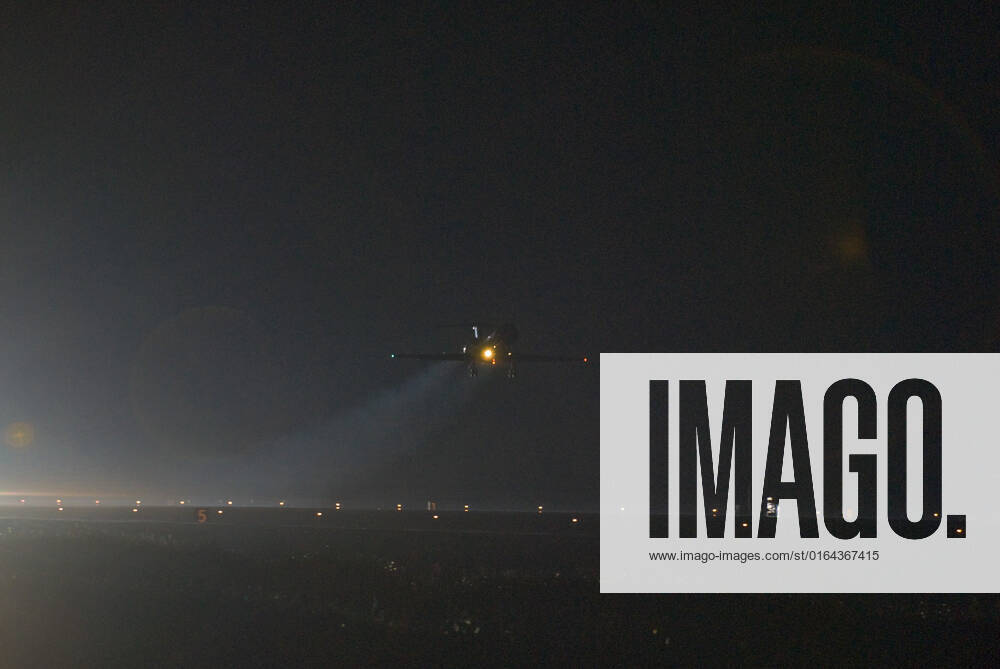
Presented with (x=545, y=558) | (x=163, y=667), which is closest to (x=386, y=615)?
(x=163, y=667)

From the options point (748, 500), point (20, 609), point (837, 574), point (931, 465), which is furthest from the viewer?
point (748, 500)

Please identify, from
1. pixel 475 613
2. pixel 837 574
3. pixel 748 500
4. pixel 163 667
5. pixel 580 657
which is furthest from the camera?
pixel 748 500

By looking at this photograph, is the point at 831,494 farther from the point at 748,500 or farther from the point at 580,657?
the point at 580,657

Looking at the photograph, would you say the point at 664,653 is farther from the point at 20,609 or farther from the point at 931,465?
the point at 931,465

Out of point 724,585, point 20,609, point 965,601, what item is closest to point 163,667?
point 20,609

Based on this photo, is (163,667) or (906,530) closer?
(163,667)

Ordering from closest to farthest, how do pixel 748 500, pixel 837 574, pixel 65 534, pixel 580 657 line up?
pixel 580 657 < pixel 837 574 < pixel 65 534 < pixel 748 500
